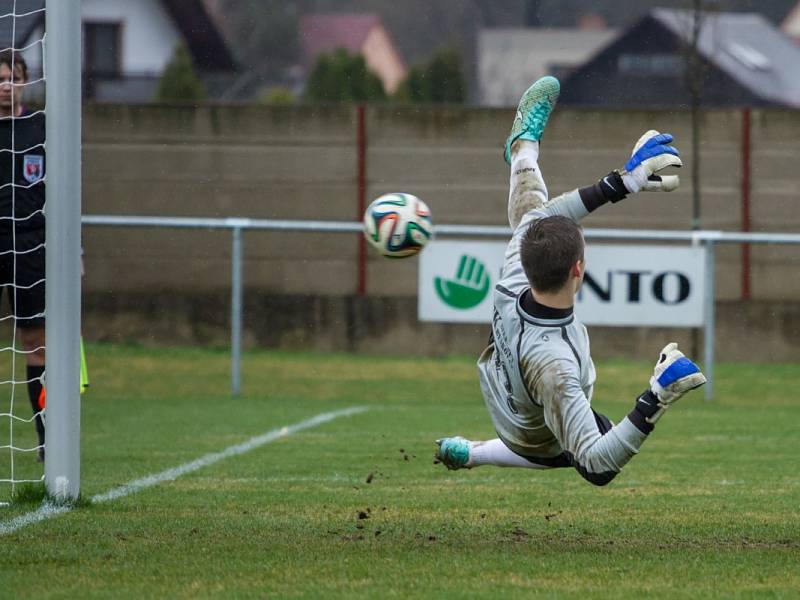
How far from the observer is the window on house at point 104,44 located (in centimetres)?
3219

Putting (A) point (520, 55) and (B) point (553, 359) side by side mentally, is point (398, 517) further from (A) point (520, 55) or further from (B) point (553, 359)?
(A) point (520, 55)

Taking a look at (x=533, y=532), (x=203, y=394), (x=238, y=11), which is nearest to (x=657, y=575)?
(x=533, y=532)

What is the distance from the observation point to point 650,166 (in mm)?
5727

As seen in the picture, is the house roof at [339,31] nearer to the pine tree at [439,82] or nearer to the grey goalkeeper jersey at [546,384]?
the pine tree at [439,82]

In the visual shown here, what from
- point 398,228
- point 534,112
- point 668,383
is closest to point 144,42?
point 398,228

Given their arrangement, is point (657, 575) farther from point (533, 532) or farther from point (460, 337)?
point (460, 337)

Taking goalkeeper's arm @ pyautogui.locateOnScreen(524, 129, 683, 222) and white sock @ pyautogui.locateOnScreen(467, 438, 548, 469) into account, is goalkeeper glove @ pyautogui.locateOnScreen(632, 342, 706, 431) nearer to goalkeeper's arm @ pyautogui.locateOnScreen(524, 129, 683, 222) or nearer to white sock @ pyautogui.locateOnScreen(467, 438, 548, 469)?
goalkeeper's arm @ pyautogui.locateOnScreen(524, 129, 683, 222)

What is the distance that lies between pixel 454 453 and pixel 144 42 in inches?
1189

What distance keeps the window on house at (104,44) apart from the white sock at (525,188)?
26353 millimetres

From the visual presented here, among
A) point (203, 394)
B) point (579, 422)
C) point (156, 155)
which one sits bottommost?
point (203, 394)

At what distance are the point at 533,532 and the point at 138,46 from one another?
99.3 feet

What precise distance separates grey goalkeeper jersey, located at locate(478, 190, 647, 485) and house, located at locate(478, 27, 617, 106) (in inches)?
624

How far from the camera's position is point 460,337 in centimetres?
1717

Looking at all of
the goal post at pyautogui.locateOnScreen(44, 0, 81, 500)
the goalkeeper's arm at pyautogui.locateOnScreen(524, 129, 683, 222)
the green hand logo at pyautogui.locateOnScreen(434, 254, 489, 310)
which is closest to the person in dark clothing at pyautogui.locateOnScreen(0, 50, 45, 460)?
the goal post at pyautogui.locateOnScreen(44, 0, 81, 500)
